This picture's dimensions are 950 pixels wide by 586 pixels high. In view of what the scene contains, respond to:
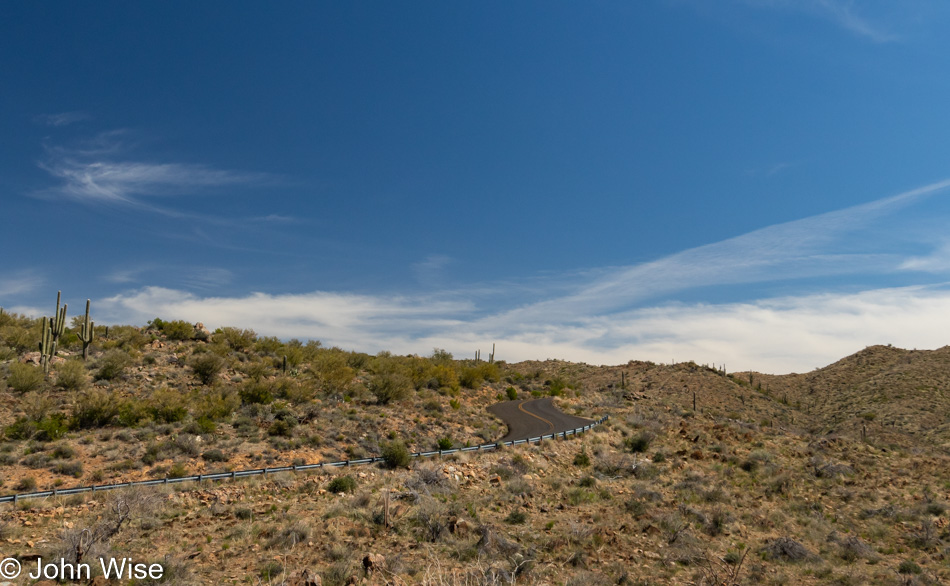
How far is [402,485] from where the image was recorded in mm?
22156

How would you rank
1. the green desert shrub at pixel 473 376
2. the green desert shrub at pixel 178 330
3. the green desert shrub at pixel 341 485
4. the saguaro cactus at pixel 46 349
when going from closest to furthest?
the green desert shrub at pixel 341 485, the saguaro cactus at pixel 46 349, the green desert shrub at pixel 178 330, the green desert shrub at pixel 473 376

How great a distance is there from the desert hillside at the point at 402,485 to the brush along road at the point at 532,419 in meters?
1.97

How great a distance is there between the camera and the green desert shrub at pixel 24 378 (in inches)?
1226

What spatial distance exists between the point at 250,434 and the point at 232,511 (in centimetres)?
1123

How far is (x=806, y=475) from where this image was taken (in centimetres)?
2905

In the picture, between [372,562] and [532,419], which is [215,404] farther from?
[532,419]

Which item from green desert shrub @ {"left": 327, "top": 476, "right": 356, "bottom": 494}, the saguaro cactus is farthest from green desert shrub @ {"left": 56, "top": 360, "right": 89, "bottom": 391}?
green desert shrub @ {"left": 327, "top": 476, "right": 356, "bottom": 494}

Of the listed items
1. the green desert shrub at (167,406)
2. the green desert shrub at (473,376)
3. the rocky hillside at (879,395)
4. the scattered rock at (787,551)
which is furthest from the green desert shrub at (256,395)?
the rocky hillside at (879,395)

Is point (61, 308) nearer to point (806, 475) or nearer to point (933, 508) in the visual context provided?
point (806, 475)

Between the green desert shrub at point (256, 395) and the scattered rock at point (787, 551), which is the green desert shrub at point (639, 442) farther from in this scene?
the green desert shrub at point (256, 395)

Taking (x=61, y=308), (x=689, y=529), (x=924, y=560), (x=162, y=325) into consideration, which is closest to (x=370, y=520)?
A: (x=689, y=529)

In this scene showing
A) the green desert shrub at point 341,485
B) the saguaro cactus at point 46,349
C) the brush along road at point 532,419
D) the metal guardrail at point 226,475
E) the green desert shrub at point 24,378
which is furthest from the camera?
the brush along road at point 532,419

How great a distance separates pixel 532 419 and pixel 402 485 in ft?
71.1

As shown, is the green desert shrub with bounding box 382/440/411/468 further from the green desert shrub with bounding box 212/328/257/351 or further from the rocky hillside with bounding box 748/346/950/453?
the rocky hillside with bounding box 748/346/950/453
